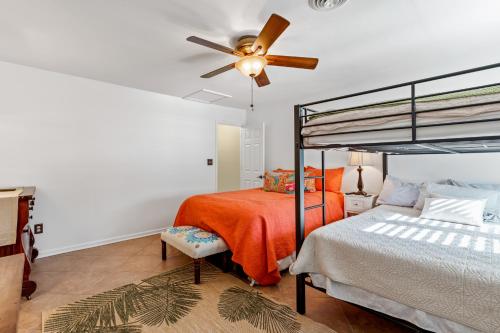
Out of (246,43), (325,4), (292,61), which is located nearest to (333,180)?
(292,61)

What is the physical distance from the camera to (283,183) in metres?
3.50

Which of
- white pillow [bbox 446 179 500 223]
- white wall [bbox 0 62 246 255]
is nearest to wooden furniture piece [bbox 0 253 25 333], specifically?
white wall [bbox 0 62 246 255]

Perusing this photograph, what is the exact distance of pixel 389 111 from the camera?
1489 mm

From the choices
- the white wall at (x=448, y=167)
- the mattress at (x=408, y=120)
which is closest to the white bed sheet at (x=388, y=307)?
the mattress at (x=408, y=120)

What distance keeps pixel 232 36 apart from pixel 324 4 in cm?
81

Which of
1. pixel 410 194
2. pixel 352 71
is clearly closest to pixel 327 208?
pixel 410 194

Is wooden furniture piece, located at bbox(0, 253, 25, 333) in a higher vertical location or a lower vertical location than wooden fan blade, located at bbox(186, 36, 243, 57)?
lower

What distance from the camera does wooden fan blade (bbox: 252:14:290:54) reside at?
161cm

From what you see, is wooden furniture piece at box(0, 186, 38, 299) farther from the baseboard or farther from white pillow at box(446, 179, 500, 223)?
white pillow at box(446, 179, 500, 223)

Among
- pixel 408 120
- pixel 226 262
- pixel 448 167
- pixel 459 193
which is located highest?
pixel 408 120

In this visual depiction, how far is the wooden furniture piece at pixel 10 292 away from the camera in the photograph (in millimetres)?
1827

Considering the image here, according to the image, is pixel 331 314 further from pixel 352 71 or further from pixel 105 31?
pixel 105 31

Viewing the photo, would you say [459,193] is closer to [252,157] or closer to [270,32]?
[270,32]

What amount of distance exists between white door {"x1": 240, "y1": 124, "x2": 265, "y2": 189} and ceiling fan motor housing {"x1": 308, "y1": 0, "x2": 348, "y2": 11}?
9.46 feet
